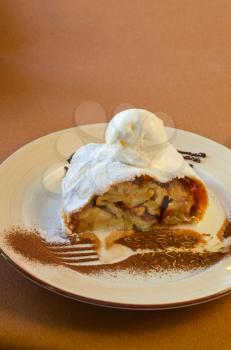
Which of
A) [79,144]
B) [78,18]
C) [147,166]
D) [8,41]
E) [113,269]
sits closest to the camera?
[113,269]

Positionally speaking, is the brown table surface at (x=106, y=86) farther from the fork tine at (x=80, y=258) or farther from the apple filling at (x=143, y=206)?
the apple filling at (x=143, y=206)

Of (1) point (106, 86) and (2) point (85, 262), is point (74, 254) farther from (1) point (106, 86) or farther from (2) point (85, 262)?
(1) point (106, 86)

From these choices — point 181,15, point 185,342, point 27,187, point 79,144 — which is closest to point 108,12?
point 181,15

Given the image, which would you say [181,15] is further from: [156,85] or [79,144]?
[79,144]

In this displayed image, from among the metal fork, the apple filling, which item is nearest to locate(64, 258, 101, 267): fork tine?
the metal fork

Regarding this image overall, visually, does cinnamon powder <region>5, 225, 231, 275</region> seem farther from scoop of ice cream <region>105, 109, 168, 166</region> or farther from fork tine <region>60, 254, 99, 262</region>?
scoop of ice cream <region>105, 109, 168, 166</region>
